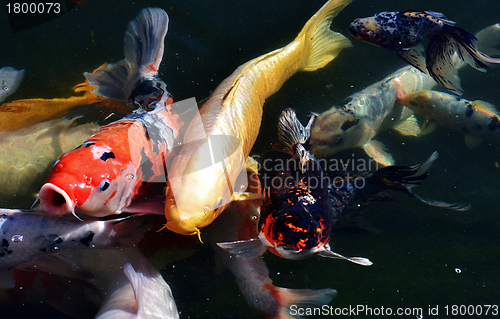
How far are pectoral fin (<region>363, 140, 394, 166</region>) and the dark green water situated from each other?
162 mm

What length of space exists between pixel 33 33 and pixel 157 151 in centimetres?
277

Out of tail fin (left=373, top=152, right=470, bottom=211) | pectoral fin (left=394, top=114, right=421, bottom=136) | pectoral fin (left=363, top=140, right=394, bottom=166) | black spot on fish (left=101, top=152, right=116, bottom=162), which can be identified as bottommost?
pectoral fin (left=363, top=140, right=394, bottom=166)

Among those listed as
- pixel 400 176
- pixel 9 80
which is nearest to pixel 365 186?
pixel 400 176

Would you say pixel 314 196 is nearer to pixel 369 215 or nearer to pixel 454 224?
pixel 369 215

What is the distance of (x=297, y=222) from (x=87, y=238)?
162 centimetres

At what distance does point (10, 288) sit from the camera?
2.77 m

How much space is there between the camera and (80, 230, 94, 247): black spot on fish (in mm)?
2441

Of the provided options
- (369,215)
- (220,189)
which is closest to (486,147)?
(369,215)

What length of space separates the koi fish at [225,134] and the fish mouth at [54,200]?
62 centimetres

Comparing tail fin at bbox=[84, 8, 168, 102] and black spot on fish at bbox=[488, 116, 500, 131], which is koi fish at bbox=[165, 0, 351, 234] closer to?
tail fin at bbox=[84, 8, 168, 102]

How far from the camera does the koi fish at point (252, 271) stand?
2561 millimetres
